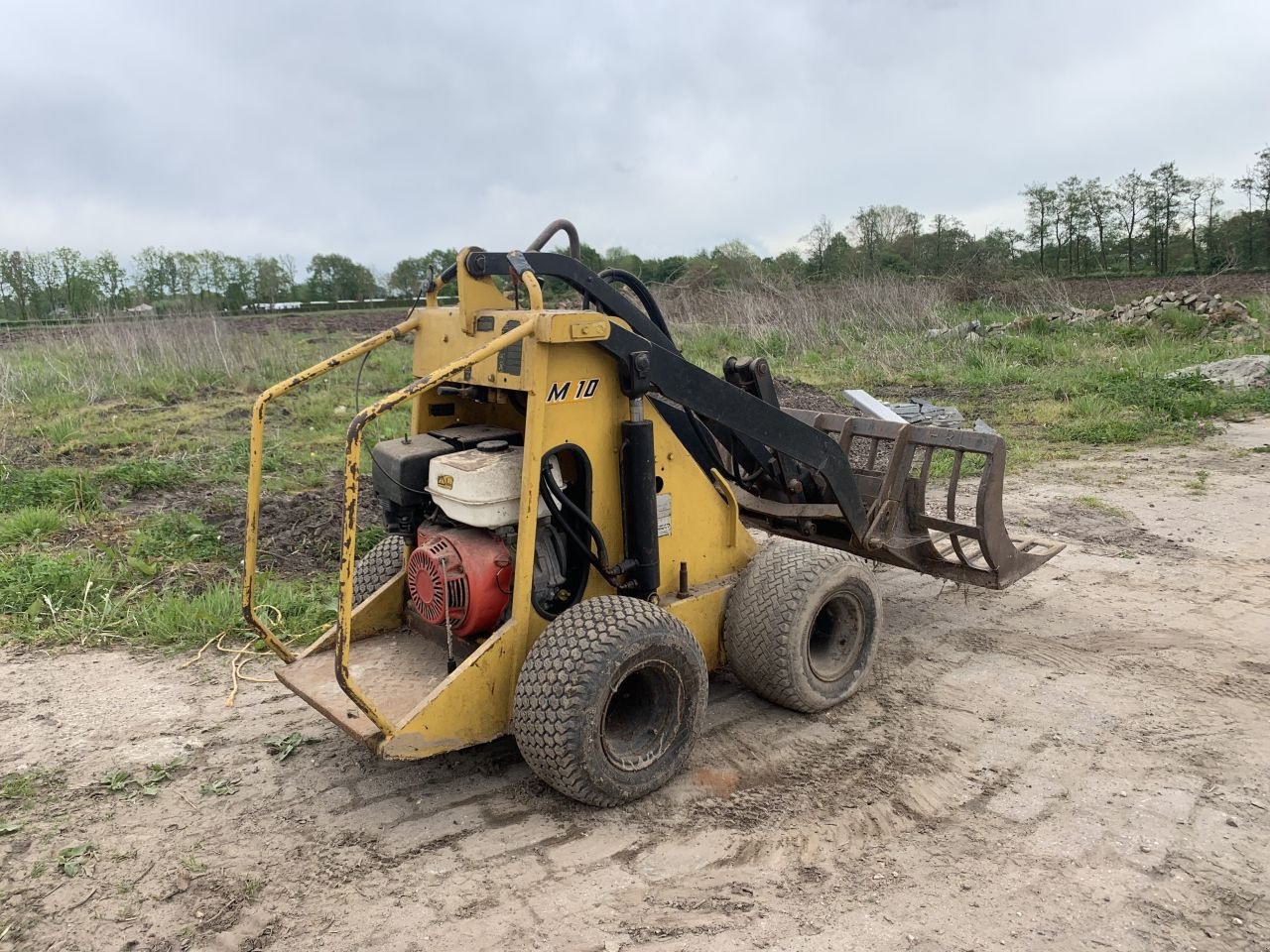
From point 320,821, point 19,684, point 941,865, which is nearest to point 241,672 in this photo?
point 19,684

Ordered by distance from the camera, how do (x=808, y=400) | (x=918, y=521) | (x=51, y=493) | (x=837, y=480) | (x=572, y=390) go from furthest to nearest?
(x=808, y=400) < (x=51, y=493) < (x=918, y=521) < (x=837, y=480) < (x=572, y=390)

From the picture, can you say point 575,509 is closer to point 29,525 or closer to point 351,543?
point 351,543

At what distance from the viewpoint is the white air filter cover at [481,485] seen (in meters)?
3.15

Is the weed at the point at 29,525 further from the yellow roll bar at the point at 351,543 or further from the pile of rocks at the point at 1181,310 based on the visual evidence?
the pile of rocks at the point at 1181,310

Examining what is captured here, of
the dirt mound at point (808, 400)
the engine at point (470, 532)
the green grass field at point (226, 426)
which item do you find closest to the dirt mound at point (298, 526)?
the green grass field at point (226, 426)

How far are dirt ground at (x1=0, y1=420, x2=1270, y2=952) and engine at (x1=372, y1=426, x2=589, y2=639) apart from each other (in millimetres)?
Answer: 666

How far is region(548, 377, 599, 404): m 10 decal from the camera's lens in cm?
317

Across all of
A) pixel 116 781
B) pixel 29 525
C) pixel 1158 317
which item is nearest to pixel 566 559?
pixel 116 781

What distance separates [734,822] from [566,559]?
1137mm

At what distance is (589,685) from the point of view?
2922 millimetres

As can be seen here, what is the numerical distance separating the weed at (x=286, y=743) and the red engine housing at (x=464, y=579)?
0.82m

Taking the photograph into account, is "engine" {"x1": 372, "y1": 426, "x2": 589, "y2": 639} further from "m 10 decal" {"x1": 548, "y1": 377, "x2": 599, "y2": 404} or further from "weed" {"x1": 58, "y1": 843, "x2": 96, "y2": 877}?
"weed" {"x1": 58, "y1": 843, "x2": 96, "y2": 877}

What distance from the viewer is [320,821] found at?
3.13 m

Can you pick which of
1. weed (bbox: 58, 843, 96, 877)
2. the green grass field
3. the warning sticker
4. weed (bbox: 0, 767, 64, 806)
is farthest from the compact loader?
the green grass field
